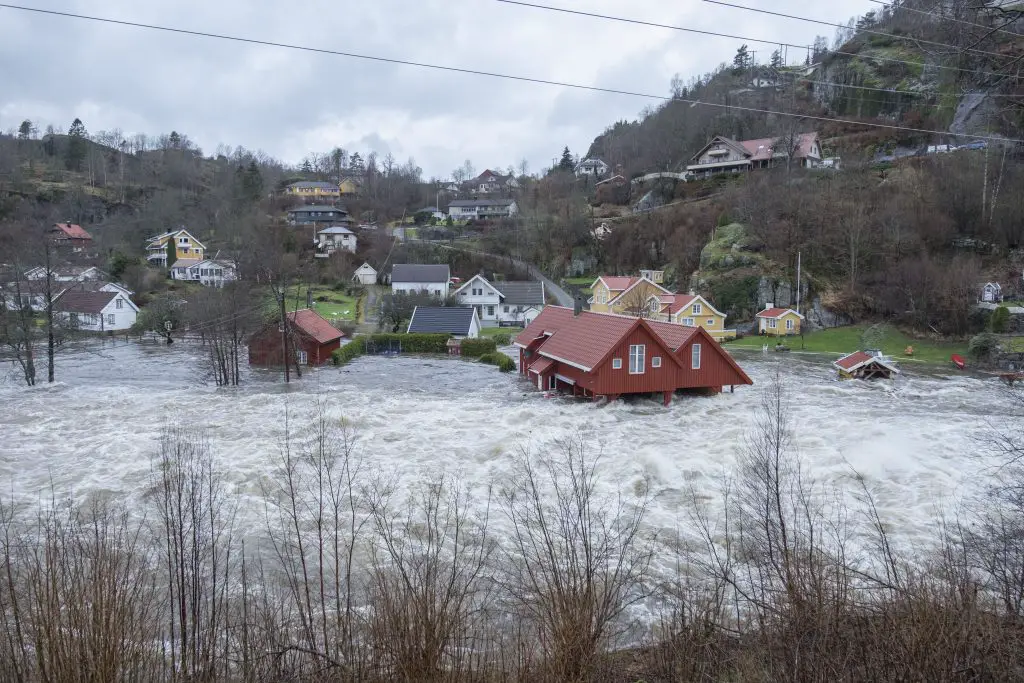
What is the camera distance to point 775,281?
160 feet

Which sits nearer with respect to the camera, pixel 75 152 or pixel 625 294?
pixel 625 294

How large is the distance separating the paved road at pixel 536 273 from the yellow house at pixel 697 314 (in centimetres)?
1337

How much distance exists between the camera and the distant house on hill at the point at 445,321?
43781mm

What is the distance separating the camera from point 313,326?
36.6 meters

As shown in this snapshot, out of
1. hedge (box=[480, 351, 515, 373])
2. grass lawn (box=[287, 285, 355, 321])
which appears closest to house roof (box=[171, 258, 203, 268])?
grass lawn (box=[287, 285, 355, 321])

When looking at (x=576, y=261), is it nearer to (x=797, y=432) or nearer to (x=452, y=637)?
(x=797, y=432)

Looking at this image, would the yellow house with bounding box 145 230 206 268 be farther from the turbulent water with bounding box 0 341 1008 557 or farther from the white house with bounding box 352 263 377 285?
the turbulent water with bounding box 0 341 1008 557

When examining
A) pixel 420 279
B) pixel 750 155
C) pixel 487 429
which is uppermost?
pixel 750 155

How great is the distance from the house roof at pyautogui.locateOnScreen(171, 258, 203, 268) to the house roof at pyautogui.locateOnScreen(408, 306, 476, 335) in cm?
3463

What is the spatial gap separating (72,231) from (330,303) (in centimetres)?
3923

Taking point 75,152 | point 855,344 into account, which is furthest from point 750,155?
point 75,152

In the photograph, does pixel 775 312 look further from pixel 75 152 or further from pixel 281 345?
pixel 75 152

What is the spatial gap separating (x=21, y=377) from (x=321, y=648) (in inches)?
1225

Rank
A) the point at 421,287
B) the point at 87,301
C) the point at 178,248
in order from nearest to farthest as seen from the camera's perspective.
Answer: the point at 87,301 < the point at 421,287 < the point at 178,248
